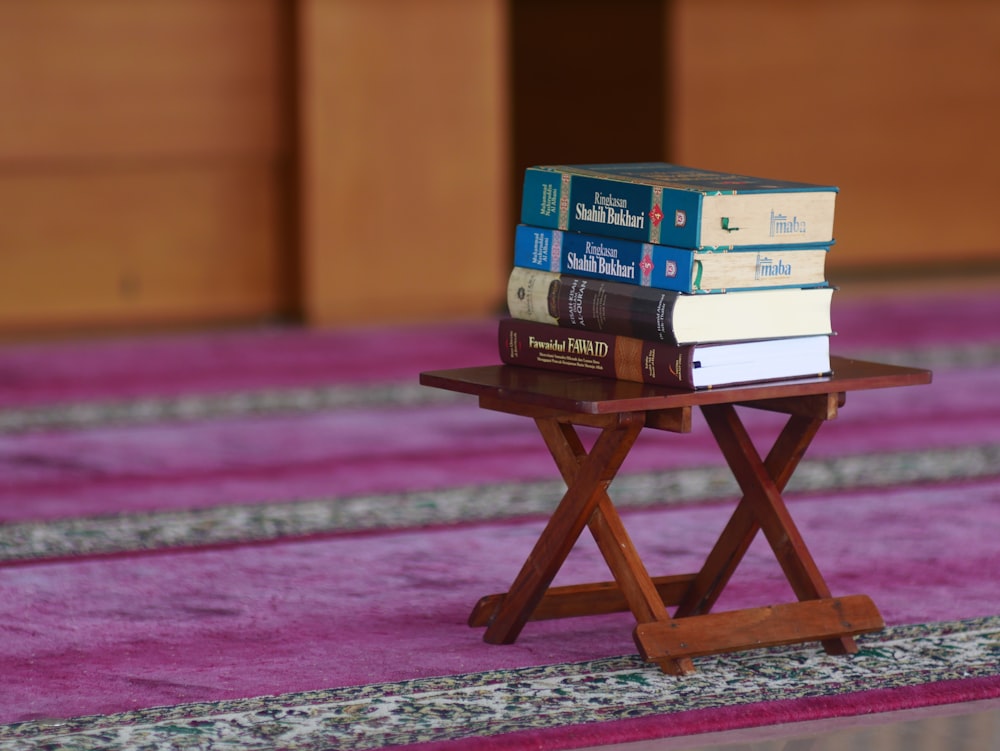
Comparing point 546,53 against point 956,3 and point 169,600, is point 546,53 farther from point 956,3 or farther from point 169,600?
point 169,600

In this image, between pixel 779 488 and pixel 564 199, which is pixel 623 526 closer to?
pixel 779 488

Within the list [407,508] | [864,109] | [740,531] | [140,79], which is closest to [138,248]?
[140,79]

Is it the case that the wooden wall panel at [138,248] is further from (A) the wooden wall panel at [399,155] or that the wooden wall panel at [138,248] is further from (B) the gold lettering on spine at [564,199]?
(B) the gold lettering on spine at [564,199]

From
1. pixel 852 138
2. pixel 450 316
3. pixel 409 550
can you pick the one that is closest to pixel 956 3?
pixel 852 138

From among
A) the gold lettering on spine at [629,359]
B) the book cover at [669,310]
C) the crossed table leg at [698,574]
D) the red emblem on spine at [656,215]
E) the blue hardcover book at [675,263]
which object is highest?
the red emblem on spine at [656,215]

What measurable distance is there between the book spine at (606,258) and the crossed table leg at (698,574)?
0.68 ft

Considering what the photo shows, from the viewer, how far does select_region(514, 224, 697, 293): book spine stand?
2.78 meters

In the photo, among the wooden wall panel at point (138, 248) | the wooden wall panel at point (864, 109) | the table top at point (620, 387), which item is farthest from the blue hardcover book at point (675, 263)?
the wooden wall panel at point (864, 109)

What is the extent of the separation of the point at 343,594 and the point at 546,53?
729 centimetres

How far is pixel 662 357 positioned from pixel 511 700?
1.84 ft

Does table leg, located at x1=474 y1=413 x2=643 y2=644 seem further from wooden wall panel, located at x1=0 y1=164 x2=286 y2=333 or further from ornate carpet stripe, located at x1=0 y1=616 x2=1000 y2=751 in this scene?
wooden wall panel, located at x1=0 y1=164 x2=286 y2=333

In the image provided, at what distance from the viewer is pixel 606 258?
114 inches

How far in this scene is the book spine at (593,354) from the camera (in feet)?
9.12

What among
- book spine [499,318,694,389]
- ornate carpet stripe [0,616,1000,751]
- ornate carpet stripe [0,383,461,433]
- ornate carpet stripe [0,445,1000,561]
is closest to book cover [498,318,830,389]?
book spine [499,318,694,389]
